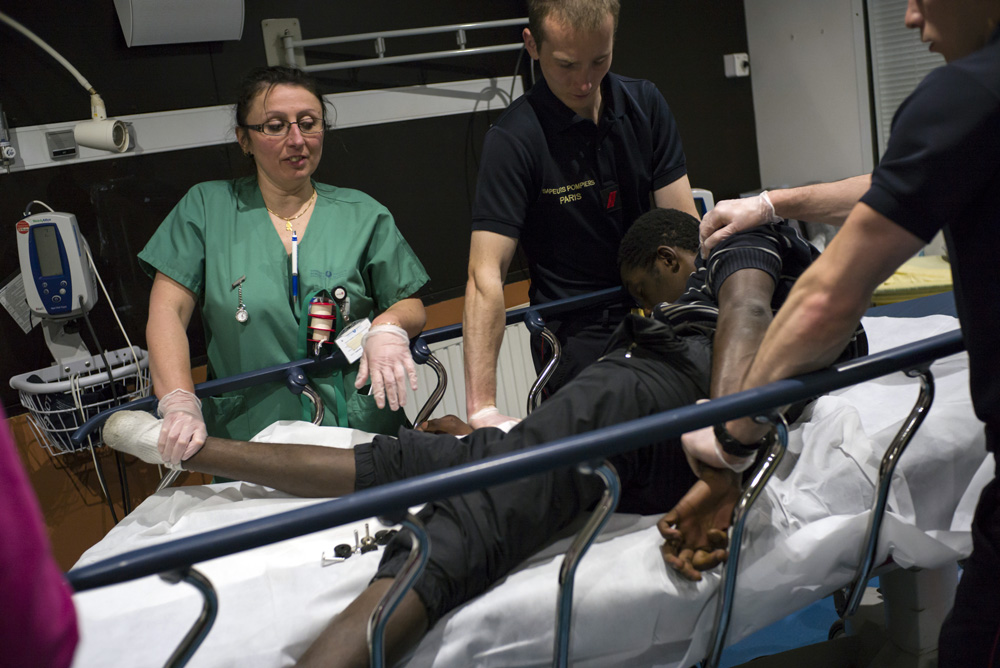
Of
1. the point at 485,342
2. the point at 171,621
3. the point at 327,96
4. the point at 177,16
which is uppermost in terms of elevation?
the point at 177,16

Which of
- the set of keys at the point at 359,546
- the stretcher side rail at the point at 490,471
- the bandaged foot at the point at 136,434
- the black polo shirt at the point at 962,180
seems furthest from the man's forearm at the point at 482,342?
the black polo shirt at the point at 962,180

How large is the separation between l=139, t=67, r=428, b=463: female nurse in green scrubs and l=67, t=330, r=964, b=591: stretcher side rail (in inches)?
40.1

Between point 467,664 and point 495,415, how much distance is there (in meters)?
0.67

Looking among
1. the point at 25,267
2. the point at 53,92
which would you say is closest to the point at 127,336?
the point at 25,267

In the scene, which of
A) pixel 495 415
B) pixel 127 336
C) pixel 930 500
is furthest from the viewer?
pixel 127 336

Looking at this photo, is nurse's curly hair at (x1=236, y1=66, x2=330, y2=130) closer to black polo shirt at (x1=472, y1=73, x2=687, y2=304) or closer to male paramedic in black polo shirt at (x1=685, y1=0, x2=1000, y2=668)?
black polo shirt at (x1=472, y1=73, x2=687, y2=304)

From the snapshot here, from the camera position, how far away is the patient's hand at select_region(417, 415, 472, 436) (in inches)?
83.0

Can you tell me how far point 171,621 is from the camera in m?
1.50

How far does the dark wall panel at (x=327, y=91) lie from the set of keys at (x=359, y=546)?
1.74 meters

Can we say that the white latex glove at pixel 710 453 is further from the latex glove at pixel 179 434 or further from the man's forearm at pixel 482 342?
the latex glove at pixel 179 434

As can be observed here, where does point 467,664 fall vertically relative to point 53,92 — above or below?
below

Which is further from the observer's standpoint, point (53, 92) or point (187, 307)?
point (53, 92)

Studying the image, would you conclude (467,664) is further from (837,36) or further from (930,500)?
(837,36)

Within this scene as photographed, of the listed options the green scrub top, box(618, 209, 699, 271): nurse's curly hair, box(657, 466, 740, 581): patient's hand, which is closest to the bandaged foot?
the green scrub top
